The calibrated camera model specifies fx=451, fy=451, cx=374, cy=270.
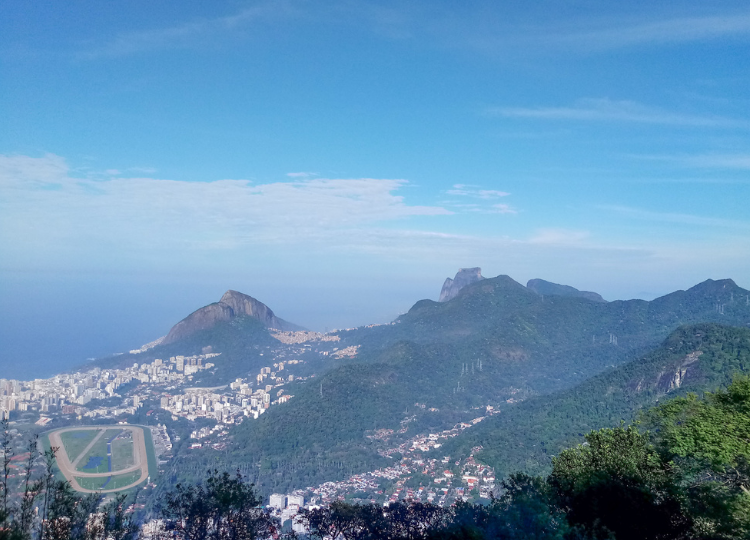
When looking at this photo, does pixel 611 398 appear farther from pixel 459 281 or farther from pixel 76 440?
pixel 459 281

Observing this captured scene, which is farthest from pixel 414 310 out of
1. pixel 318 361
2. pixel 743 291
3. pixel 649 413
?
pixel 649 413

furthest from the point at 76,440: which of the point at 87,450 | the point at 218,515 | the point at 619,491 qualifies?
the point at 619,491

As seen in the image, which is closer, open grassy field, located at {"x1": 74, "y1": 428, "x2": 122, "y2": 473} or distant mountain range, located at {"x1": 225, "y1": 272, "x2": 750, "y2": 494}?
open grassy field, located at {"x1": 74, "y1": 428, "x2": 122, "y2": 473}

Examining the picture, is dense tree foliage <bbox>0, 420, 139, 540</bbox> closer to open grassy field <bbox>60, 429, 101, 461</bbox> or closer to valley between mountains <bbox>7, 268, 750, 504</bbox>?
valley between mountains <bbox>7, 268, 750, 504</bbox>

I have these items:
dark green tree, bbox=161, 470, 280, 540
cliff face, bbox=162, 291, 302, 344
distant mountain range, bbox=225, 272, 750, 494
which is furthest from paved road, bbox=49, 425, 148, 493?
cliff face, bbox=162, 291, 302, 344

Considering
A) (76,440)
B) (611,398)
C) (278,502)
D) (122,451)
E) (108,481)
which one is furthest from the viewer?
(611,398)

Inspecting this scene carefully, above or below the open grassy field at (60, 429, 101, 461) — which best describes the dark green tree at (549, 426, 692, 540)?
above

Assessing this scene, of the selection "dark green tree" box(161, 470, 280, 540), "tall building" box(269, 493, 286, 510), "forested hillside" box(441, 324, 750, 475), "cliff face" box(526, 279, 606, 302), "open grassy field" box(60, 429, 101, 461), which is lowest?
"open grassy field" box(60, 429, 101, 461)
